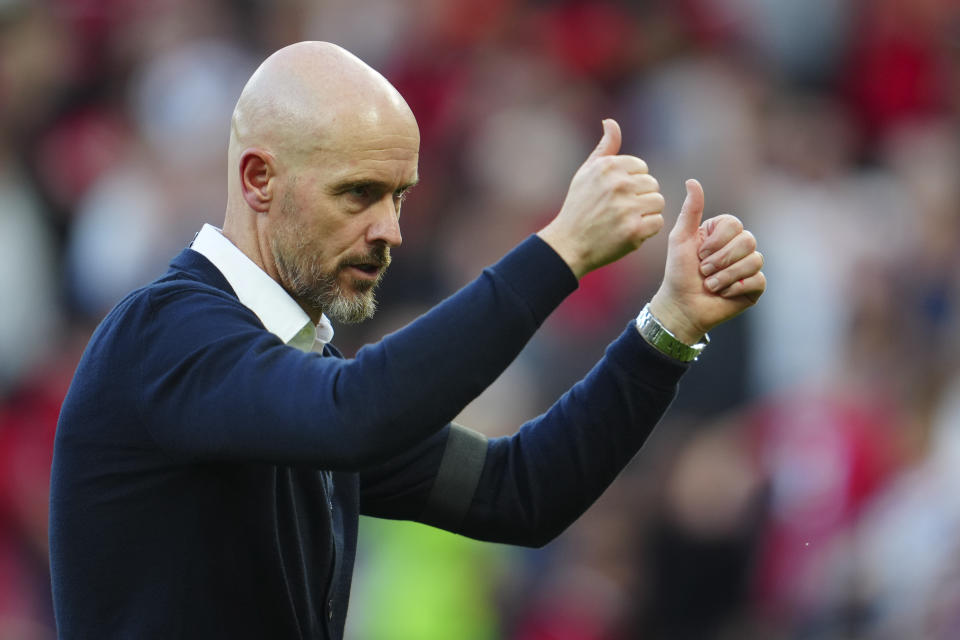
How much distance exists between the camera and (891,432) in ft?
19.7

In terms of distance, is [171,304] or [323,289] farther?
[323,289]

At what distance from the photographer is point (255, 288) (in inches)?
107

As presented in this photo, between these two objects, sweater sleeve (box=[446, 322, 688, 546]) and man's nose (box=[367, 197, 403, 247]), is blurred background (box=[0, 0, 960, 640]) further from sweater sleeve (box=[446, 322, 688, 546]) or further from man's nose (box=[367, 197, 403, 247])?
man's nose (box=[367, 197, 403, 247])

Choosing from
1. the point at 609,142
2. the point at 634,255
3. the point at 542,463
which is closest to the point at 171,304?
the point at 609,142

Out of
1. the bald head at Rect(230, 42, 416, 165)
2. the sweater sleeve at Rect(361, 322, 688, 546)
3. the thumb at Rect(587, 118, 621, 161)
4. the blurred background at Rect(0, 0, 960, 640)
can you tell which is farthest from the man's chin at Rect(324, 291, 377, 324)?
the blurred background at Rect(0, 0, 960, 640)

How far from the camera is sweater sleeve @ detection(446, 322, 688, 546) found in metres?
2.89

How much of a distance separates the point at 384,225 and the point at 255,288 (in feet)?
0.84

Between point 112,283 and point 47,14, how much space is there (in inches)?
92.8

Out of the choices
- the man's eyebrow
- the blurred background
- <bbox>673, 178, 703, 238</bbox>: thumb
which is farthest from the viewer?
the blurred background

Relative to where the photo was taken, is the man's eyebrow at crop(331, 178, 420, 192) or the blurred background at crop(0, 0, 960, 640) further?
the blurred background at crop(0, 0, 960, 640)

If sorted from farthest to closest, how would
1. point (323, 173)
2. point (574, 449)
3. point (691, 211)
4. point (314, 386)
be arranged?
point (574, 449) < point (691, 211) < point (323, 173) < point (314, 386)

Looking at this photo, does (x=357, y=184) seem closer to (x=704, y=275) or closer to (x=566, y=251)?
(x=566, y=251)

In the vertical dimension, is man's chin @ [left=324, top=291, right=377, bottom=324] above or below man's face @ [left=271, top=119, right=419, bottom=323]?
below

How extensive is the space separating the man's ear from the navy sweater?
0.14 meters
